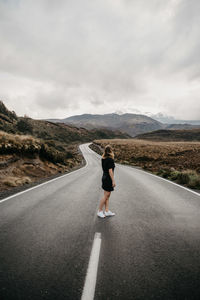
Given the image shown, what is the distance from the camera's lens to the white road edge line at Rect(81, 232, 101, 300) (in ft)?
6.59

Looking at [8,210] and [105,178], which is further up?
[105,178]

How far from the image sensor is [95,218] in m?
4.45

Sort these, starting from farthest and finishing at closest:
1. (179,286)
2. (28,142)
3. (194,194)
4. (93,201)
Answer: (28,142) < (194,194) < (93,201) < (179,286)

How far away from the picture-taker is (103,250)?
2.96 metres

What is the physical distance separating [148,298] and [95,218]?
259 centimetres

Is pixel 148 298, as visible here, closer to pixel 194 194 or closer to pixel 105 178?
pixel 105 178

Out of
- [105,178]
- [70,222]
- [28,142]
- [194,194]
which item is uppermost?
[28,142]

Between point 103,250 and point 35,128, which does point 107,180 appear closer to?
point 103,250

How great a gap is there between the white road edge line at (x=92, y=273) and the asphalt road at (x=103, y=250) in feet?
0.21

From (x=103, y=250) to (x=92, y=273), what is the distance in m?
0.62

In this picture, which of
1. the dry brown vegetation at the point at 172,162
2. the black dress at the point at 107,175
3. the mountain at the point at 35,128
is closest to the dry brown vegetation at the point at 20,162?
the black dress at the point at 107,175

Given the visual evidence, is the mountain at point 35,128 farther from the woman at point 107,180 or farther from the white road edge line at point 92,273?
the white road edge line at point 92,273

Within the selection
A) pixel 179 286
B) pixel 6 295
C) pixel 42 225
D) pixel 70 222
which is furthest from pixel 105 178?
pixel 6 295

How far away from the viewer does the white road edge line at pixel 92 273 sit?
2.01 metres
